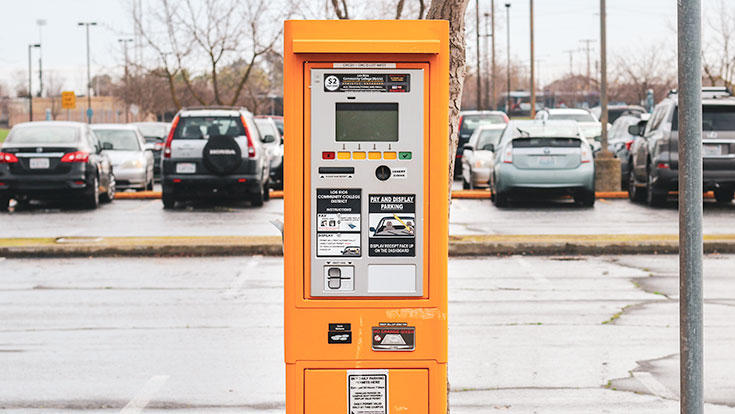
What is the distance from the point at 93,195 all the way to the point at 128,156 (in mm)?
4723

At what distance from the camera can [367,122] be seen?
4.64 m

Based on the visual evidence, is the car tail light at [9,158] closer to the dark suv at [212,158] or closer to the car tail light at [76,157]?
the car tail light at [76,157]

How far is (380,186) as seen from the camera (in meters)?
4.61

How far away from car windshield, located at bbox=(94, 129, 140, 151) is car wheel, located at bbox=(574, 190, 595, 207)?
10.2 meters

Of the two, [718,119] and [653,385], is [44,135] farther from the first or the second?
[653,385]

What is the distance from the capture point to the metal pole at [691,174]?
159 inches

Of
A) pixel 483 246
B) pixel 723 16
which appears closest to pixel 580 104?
pixel 723 16

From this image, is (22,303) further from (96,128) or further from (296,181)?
(96,128)

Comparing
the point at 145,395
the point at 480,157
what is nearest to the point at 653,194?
the point at 480,157

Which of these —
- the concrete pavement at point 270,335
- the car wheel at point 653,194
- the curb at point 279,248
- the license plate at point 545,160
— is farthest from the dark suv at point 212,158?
the car wheel at point 653,194

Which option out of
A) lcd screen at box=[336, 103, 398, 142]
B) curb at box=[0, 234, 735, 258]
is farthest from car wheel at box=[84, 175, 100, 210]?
lcd screen at box=[336, 103, 398, 142]

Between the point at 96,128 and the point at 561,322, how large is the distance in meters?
18.2

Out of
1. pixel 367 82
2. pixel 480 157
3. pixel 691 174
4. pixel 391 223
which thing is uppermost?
pixel 367 82

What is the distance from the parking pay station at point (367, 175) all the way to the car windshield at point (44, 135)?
52.4 feet
